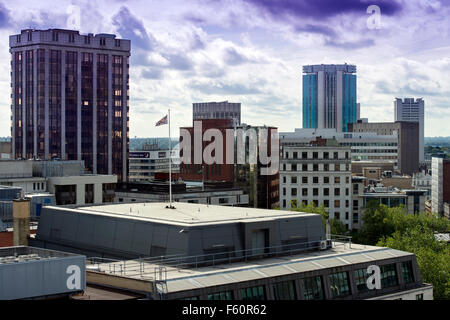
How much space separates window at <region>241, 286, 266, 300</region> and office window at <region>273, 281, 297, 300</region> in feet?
3.18

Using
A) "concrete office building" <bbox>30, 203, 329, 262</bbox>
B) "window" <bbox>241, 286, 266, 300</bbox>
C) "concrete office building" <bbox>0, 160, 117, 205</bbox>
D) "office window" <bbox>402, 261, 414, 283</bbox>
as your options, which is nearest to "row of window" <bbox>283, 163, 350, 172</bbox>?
"concrete office building" <bbox>0, 160, 117, 205</bbox>

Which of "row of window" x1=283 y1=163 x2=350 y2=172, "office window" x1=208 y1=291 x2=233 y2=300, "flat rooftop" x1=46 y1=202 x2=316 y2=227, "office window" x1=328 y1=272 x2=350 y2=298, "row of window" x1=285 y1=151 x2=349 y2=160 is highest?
"row of window" x1=285 y1=151 x2=349 y2=160

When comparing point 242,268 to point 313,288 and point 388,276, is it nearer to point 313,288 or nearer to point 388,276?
point 313,288

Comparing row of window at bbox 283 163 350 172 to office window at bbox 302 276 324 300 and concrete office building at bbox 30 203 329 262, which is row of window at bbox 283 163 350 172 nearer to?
concrete office building at bbox 30 203 329 262

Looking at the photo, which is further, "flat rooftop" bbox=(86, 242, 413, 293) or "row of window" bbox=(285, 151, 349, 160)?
"row of window" bbox=(285, 151, 349, 160)

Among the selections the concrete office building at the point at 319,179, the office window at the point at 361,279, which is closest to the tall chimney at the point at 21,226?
the office window at the point at 361,279

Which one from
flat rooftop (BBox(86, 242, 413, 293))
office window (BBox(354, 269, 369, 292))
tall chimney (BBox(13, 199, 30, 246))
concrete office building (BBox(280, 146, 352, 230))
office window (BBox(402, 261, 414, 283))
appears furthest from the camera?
concrete office building (BBox(280, 146, 352, 230))

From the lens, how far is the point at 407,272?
54.7m

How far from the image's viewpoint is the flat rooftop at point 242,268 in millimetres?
43406

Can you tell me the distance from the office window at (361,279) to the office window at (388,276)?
5.95 ft

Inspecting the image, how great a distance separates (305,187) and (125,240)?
85.2m

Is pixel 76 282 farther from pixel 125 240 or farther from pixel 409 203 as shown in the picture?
pixel 409 203

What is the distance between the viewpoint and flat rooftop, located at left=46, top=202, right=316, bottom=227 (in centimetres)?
5375

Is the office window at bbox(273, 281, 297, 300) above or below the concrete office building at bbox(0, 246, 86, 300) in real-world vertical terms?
below
